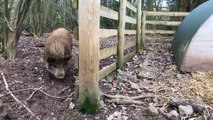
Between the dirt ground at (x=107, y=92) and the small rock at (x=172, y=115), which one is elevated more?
the dirt ground at (x=107, y=92)

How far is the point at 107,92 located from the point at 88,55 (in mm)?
705

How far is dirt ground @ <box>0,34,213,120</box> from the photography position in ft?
9.85

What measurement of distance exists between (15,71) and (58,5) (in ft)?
17.0

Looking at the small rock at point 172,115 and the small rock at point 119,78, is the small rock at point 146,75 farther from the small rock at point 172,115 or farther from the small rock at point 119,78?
the small rock at point 172,115

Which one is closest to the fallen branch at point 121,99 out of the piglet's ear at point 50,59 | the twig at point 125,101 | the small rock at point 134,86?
the twig at point 125,101

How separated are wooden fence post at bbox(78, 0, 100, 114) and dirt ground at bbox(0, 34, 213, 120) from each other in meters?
0.12

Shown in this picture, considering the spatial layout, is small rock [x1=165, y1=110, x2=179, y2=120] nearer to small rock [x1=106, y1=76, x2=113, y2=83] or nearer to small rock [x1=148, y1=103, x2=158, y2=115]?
small rock [x1=148, y1=103, x2=158, y2=115]

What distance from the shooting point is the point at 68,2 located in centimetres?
879

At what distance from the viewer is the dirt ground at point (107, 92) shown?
3.00 meters

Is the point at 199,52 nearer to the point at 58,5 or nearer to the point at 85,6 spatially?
the point at 85,6

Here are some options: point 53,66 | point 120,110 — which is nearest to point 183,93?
point 120,110

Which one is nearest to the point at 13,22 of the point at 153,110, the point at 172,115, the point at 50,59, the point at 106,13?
the point at 50,59

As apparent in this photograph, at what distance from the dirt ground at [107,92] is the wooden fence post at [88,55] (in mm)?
122

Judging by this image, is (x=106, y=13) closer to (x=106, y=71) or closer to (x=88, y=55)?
(x=106, y=71)
